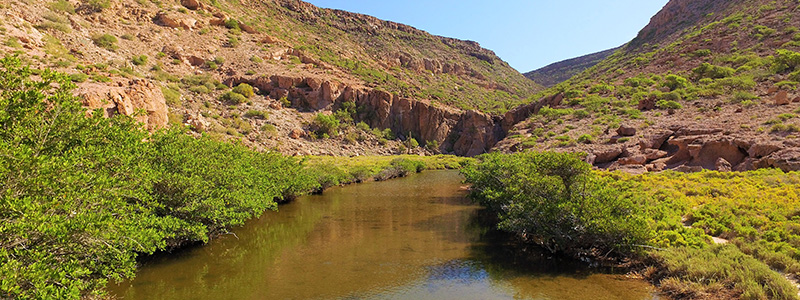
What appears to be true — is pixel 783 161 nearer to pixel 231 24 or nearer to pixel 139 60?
pixel 139 60

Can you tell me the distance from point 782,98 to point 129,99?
5012 centimetres

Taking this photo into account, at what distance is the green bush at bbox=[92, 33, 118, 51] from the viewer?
44.8m

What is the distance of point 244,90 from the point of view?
53.8 m

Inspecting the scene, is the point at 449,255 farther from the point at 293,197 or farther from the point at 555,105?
the point at 555,105

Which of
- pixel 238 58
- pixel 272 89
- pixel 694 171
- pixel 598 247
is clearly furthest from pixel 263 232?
pixel 238 58

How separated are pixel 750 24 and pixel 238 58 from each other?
230ft

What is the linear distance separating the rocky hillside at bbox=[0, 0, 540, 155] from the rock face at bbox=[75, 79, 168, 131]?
12 cm

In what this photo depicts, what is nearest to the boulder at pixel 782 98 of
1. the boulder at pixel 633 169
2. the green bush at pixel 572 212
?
the boulder at pixel 633 169

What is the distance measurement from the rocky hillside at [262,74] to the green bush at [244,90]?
162mm

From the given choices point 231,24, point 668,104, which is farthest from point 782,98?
point 231,24

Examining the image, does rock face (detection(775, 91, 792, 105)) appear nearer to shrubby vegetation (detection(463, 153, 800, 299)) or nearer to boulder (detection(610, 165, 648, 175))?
boulder (detection(610, 165, 648, 175))

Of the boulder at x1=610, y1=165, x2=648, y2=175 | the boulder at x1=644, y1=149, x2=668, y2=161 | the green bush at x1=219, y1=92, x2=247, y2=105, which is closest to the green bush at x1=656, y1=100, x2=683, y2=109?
the boulder at x1=644, y1=149, x2=668, y2=161

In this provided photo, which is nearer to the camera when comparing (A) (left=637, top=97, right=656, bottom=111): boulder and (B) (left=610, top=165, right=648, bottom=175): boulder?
(B) (left=610, top=165, right=648, bottom=175): boulder

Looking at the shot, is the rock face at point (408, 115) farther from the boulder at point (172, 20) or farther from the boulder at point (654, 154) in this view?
the boulder at point (654, 154)
